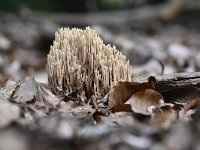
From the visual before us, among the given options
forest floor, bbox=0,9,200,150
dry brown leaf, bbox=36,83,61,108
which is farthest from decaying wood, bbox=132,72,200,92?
dry brown leaf, bbox=36,83,61,108

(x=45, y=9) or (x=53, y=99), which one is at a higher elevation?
(x=45, y=9)

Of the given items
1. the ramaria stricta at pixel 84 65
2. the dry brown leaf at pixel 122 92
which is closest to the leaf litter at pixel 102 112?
the dry brown leaf at pixel 122 92

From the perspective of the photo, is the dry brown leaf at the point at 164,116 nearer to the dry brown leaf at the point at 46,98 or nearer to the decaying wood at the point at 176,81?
the decaying wood at the point at 176,81

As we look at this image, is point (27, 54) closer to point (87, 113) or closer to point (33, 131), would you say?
point (87, 113)

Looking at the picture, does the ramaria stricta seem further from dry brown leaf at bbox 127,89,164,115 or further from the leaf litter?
dry brown leaf at bbox 127,89,164,115

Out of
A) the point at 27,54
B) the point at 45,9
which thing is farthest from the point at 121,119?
the point at 45,9

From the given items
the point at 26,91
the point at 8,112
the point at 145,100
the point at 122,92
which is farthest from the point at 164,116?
the point at 26,91

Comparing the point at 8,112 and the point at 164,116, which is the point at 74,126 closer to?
the point at 8,112
